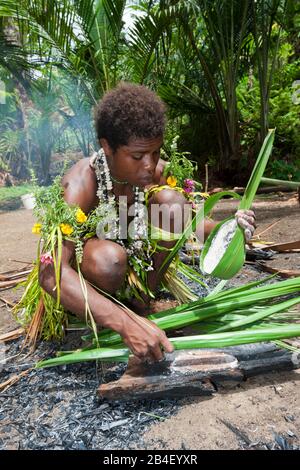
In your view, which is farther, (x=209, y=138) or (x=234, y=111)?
(x=209, y=138)

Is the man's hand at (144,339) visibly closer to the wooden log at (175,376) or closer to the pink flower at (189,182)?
the wooden log at (175,376)

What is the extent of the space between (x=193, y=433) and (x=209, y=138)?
7.17 m

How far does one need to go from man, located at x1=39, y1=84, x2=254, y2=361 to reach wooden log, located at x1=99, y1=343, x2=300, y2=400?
6cm

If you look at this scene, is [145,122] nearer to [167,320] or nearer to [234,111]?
[167,320]

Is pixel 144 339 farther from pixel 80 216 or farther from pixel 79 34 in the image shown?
pixel 79 34

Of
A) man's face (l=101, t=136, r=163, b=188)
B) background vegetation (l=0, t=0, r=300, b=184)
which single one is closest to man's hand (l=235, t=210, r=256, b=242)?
man's face (l=101, t=136, r=163, b=188)

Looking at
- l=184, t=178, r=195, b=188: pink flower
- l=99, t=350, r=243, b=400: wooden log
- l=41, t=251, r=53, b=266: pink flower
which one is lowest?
l=99, t=350, r=243, b=400: wooden log

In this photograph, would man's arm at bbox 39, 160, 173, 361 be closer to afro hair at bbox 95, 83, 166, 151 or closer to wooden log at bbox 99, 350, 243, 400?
wooden log at bbox 99, 350, 243, 400

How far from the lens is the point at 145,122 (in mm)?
1610

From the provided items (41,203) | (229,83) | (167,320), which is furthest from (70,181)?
(229,83)

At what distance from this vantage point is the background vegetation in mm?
5133

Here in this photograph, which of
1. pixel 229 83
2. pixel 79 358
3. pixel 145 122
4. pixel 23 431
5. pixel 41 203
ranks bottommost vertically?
pixel 23 431

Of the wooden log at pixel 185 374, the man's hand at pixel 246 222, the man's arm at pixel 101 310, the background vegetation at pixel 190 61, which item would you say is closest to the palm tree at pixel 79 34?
the background vegetation at pixel 190 61
